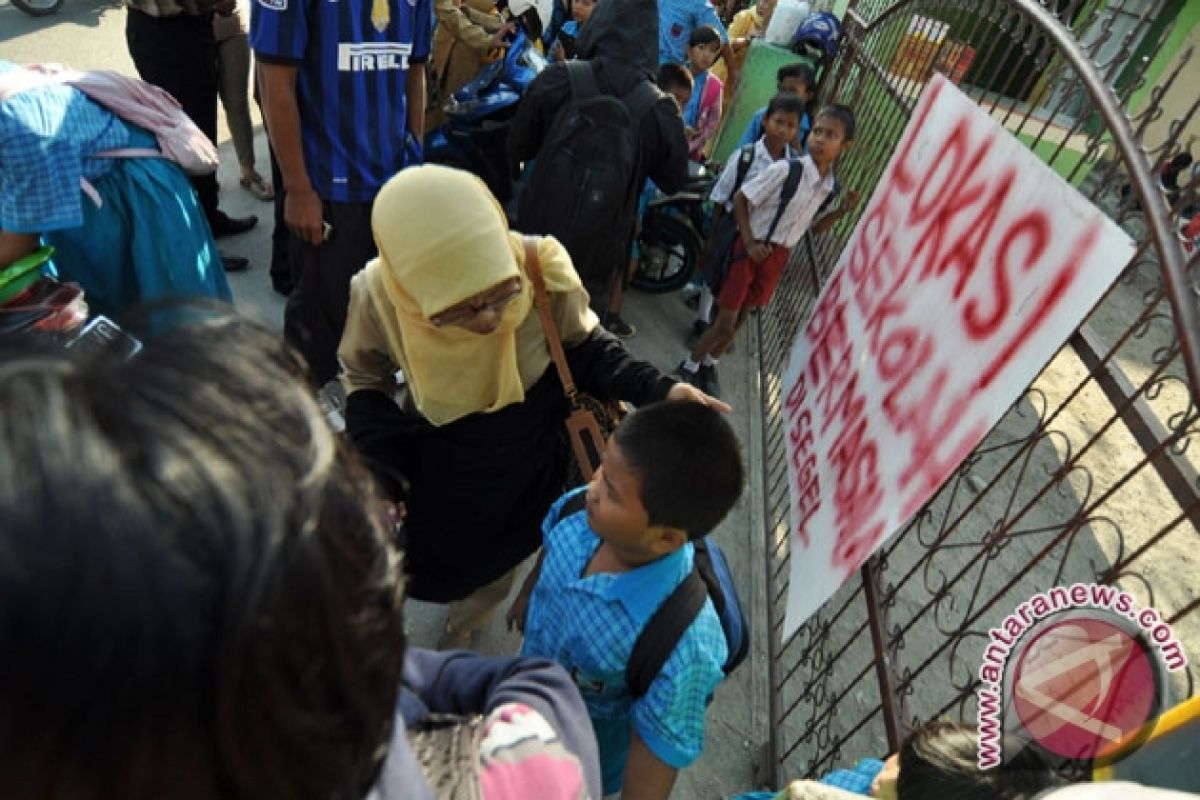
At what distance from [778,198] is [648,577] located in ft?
8.14

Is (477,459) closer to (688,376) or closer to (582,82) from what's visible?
(582,82)

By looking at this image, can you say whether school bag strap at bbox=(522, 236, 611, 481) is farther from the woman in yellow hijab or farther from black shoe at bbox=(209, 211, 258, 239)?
black shoe at bbox=(209, 211, 258, 239)

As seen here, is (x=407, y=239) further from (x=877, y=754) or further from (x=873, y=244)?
(x=877, y=754)

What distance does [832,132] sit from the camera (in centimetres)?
321

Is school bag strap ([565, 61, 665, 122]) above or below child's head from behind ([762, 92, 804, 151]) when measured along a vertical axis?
above

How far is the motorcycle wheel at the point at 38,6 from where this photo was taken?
208 inches

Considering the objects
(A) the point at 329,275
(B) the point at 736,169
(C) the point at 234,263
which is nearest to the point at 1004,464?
(B) the point at 736,169

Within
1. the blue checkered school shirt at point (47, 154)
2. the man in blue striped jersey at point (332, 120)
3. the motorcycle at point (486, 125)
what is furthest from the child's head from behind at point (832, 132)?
the blue checkered school shirt at point (47, 154)

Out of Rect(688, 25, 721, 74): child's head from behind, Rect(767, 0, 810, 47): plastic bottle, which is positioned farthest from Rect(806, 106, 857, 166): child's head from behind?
Answer: Rect(767, 0, 810, 47): plastic bottle

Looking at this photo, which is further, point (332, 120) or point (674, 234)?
point (674, 234)

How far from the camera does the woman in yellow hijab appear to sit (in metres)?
1.47

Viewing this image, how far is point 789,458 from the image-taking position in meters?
1.96

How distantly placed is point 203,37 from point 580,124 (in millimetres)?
1880

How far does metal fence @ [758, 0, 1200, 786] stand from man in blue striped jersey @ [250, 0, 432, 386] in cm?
184
